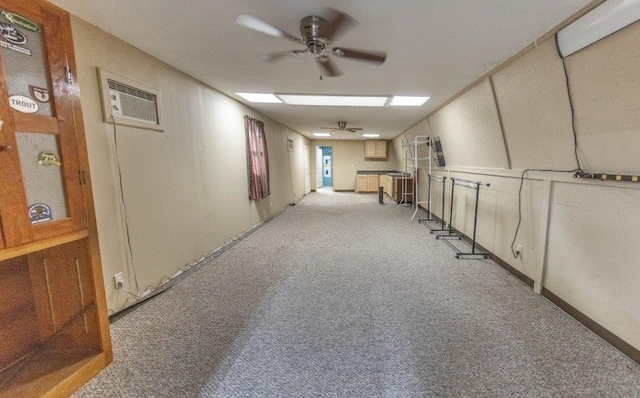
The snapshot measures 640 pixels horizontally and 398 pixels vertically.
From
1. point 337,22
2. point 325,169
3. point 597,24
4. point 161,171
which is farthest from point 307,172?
point 597,24

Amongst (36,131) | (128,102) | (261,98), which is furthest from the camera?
(261,98)

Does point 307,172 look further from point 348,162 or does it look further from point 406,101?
point 406,101

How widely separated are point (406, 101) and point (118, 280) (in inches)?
172

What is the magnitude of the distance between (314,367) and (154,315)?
4.77 feet

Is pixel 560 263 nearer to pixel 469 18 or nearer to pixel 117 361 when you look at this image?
pixel 469 18

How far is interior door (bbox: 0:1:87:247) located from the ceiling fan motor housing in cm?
138

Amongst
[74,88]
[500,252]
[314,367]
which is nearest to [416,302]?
[314,367]

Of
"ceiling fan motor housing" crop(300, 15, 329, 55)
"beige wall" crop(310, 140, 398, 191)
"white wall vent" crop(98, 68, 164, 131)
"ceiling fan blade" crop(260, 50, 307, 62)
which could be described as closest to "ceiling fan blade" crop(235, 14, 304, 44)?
"ceiling fan motor housing" crop(300, 15, 329, 55)

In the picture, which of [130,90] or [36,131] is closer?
[36,131]

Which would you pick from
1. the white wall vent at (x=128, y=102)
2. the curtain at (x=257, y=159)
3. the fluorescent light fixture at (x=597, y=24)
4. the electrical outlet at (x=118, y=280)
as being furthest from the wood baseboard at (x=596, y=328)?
the curtain at (x=257, y=159)

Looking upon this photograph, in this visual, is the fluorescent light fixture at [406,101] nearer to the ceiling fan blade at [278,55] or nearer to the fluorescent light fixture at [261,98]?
the fluorescent light fixture at [261,98]

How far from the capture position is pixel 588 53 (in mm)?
1655

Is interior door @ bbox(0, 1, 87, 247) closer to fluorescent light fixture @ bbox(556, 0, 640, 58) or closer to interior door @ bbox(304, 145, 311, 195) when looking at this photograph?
fluorescent light fixture @ bbox(556, 0, 640, 58)

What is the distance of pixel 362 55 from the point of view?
193cm
